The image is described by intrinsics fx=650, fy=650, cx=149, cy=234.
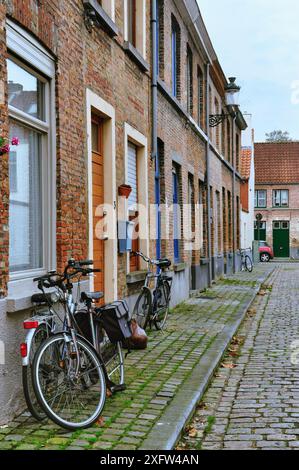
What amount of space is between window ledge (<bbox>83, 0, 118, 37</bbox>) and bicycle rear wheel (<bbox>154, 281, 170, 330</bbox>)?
14.0ft

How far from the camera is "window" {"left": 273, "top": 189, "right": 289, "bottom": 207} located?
188 ft

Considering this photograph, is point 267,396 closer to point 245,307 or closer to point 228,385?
point 228,385

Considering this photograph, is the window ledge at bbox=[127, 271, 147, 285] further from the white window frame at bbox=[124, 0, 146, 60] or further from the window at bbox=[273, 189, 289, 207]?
the window at bbox=[273, 189, 289, 207]

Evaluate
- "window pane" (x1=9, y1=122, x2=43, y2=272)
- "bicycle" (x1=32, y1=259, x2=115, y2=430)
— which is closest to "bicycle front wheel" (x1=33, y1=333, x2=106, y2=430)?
"bicycle" (x1=32, y1=259, x2=115, y2=430)

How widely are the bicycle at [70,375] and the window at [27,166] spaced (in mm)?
860

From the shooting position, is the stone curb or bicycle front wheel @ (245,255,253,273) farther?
bicycle front wheel @ (245,255,253,273)

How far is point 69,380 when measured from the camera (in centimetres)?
556

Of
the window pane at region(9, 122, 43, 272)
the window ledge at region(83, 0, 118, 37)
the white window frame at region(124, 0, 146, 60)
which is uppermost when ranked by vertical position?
the white window frame at region(124, 0, 146, 60)

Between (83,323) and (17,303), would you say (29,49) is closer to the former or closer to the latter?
(17,303)

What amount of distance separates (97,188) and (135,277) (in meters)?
1.97

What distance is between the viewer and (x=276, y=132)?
84.1 m

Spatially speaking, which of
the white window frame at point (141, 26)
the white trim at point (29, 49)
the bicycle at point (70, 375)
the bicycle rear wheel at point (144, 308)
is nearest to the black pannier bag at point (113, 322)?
the bicycle at point (70, 375)

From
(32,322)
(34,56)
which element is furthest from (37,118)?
(32,322)

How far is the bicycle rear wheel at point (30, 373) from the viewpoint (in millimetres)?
5105
